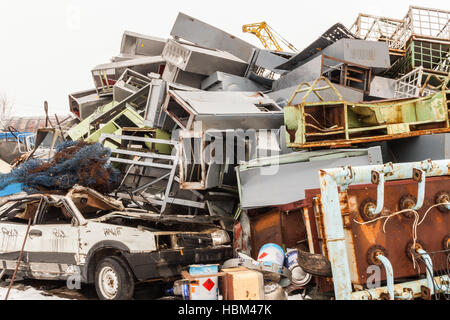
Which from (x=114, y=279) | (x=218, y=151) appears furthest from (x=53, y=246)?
(x=218, y=151)

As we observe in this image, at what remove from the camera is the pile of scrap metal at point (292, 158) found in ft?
10.1

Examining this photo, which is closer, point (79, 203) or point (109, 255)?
point (109, 255)

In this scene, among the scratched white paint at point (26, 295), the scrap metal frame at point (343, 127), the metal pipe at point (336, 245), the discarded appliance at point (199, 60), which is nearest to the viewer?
the metal pipe at point (336, 245)

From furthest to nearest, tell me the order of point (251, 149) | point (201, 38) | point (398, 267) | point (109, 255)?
point (201, 38) → point (251, 149) → point (109, 255) → point (398, 267)

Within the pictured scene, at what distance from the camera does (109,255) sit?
4574 mm

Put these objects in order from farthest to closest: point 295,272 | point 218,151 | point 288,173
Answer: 1. point 218,151
2. point 288,173
3. point 295,272

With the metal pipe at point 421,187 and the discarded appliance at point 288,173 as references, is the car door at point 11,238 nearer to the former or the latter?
the discarded appliance at point 288,173

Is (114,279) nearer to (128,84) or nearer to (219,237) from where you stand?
(219,237)

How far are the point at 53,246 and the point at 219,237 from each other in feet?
7.20

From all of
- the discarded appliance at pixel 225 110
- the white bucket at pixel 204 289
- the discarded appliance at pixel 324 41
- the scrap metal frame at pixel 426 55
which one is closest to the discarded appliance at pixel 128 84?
the discarded appliance at pixel 225 110

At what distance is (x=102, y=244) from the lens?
448 centimetres
